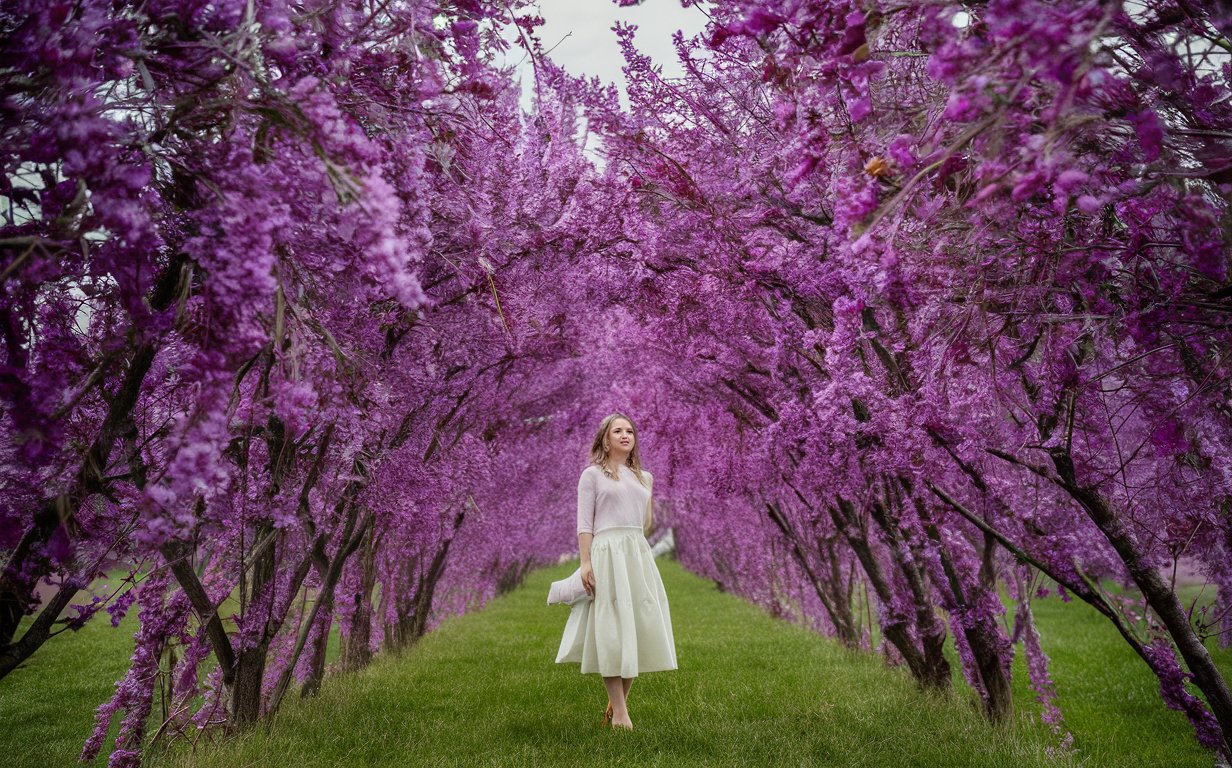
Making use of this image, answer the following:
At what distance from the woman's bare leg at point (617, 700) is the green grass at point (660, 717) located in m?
0.20

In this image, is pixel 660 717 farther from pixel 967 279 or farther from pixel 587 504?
pixel 967 279

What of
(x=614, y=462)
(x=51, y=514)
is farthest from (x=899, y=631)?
(x=51, y=514)

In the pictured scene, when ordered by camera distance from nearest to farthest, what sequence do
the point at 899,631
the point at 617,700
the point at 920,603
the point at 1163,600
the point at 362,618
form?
1. the point at 1163,600
2. the point at 617,700
3. the point at 920,603
4. the point at 899,631
5. the point at 362,618

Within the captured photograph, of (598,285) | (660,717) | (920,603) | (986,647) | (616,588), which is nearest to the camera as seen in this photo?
(616,588)

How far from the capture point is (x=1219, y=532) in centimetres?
483

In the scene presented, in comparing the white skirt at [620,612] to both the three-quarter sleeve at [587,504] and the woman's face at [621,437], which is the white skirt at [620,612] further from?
the woman's face at [621,437]

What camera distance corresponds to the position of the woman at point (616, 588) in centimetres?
557

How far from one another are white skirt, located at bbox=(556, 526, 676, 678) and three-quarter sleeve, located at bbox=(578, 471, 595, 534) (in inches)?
4.6

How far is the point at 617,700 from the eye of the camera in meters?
5.58

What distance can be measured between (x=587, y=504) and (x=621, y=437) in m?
0.57

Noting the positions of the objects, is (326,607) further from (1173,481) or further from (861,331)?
(1173,481)

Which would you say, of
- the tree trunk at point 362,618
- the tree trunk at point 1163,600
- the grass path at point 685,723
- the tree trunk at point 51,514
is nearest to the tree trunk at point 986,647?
the grass path at point 685,723

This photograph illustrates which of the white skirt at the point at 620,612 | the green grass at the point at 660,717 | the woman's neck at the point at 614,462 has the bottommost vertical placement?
the green grass at the point at 660,717

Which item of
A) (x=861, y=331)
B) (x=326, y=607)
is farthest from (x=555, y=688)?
(x=861, y=331)
